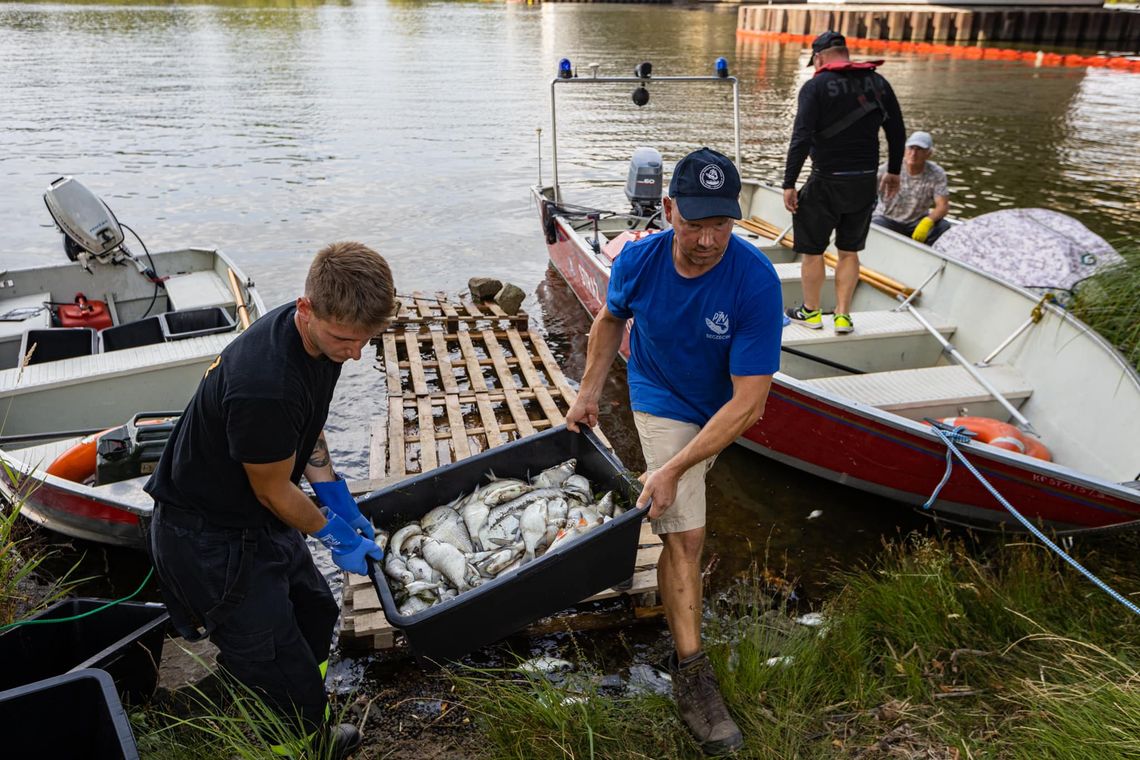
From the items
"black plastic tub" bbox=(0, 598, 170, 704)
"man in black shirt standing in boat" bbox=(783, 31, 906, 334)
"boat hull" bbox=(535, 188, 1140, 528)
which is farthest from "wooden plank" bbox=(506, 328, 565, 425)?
"black plastic tub" bbox=(0, 598, 170, 704)

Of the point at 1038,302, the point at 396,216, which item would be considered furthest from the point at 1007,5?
the point at 1038,302

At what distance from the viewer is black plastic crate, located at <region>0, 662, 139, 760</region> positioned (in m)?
2.49

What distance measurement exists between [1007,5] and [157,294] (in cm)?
4205

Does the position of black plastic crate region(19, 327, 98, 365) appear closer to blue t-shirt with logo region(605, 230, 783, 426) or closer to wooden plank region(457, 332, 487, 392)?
wooden plank region(457, 332, 487, 392)

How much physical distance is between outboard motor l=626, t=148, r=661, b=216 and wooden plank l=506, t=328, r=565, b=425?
2.28 m

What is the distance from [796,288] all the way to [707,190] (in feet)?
15.6

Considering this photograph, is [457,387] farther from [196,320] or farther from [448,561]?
[448,561]

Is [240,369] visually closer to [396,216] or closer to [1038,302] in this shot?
[1038,302]

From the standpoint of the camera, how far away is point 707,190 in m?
2.85

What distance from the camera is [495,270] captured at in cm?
1088

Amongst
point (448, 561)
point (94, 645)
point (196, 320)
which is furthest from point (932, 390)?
point (196, 320)

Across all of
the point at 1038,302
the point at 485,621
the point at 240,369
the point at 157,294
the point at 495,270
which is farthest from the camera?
the point at 495,270

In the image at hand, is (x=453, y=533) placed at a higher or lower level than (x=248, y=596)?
lower

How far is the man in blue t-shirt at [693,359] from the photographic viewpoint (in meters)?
2.93
